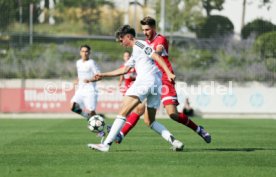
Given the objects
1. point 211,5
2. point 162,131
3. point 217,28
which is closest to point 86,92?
point 162,131

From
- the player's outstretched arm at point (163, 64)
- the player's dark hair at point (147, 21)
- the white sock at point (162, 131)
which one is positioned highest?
the player's dark hair at point (147, 21)

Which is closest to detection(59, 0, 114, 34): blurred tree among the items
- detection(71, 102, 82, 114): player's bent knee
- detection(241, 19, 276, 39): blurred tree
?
detection(241, 19, 276, 39): blurred tree

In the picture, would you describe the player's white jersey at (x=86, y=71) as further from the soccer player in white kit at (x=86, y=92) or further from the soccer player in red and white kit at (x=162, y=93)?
the soccer player in red and white kit at (x=162, y=93)

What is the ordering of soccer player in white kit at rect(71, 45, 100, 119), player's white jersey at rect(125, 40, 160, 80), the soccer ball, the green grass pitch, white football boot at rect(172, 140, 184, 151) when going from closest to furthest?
1. the green grass pitch
2. player's white jersey at rect(125, 40, 160, 80)
3. white football boot at rect(172, 140, 184, 151)
4. the soccer ball
5. soccer player in white kit at rect(71, 45, 100, 119)

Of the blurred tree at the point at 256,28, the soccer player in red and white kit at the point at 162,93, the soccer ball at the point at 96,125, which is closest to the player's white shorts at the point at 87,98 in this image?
the soccer ball at the point at 96,125

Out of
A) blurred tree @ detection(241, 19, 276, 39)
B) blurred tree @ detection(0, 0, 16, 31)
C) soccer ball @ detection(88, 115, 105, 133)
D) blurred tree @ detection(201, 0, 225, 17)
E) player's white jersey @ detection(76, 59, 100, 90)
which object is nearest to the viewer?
soccer ball @ detection(88, 115, 105, 133)

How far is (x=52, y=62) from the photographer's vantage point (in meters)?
32.6

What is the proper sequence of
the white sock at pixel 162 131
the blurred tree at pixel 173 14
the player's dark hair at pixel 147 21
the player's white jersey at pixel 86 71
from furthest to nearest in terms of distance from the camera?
1. the blurred tree at pixel 173 14
2. the player's white jersey at pixel 86 71
3. the white sock at pixel 162 131
4. the player's dark hair at pixel 147 21

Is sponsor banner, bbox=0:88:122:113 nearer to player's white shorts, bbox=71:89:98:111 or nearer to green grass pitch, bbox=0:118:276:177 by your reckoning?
player's white shorts, bbox=71:89:98:111

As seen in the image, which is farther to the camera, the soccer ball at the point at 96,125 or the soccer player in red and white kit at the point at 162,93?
the soccer ball at the point at 96,125

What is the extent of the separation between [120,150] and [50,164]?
2.29 meters

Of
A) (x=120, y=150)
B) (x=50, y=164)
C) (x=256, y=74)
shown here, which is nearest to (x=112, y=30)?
(x=256, y=74)

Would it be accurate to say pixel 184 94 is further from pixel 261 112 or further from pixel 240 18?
pixel 240 18

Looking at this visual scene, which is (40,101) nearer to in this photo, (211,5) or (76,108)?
(211,5)
